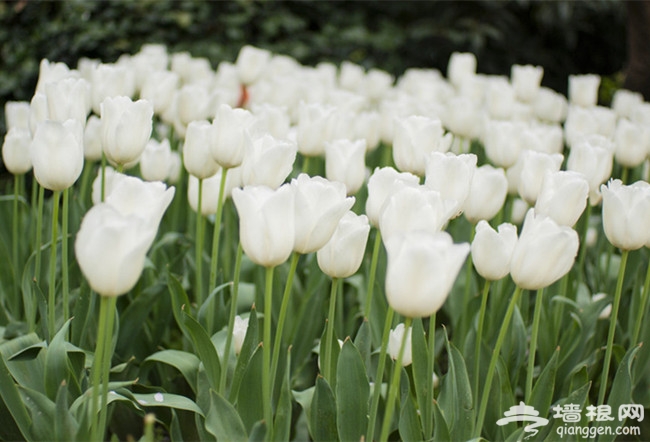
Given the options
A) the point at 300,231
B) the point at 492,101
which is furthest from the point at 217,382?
the point at 492,101

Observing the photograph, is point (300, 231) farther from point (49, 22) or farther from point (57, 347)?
point (49, 22)

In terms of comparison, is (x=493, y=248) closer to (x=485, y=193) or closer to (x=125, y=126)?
(x=485, y=193)

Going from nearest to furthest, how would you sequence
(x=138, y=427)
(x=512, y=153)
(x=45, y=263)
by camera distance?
(x=138, y=427) → (x=45, y=263) → (x=512, y=153)

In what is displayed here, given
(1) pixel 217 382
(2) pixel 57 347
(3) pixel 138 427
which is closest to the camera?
(2) pixel 57 347

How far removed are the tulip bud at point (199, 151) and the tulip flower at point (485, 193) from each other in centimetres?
66

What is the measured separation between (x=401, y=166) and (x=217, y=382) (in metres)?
0.78

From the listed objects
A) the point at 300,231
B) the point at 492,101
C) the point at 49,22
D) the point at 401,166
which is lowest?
the point at 300,231

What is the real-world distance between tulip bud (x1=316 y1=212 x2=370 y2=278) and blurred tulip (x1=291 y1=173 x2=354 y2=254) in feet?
0.34

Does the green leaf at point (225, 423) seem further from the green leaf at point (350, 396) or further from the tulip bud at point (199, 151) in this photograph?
the tulip bud at point (199, 151)

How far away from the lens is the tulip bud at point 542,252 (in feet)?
4.91

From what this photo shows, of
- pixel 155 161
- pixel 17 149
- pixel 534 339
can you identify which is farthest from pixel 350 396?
pixel 17 149

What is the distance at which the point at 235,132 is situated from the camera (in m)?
1.87

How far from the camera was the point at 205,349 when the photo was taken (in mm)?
1767

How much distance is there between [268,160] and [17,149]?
1.03 meters
